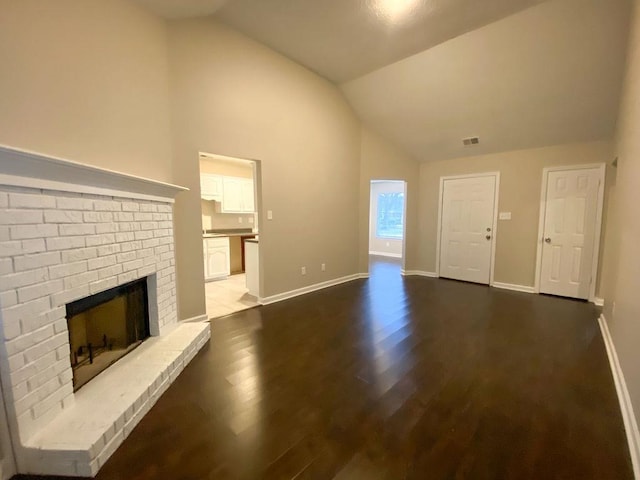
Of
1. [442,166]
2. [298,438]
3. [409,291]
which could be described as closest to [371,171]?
[442,166]

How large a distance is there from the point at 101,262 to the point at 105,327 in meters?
0.66

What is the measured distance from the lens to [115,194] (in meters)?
1.94

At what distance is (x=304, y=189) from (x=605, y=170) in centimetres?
422

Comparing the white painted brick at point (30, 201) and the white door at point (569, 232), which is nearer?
the white painted brick at point (30, 201)

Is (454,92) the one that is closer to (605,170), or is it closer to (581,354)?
(605,170)

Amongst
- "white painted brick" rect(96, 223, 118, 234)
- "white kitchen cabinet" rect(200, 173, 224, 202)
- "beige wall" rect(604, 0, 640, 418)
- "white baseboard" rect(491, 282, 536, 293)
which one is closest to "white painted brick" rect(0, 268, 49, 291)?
"white painted brick" rect(96, 223, 118, 234)

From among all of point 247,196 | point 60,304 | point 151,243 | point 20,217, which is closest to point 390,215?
point 247,196

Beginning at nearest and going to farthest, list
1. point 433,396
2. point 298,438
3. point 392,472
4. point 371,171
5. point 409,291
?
point 392,472
point 298,438
point 433,396
point 409,291
point 371,171

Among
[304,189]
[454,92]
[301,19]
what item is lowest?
[304,189]

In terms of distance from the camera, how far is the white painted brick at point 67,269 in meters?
1.49

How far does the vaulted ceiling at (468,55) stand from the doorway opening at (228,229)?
196cm

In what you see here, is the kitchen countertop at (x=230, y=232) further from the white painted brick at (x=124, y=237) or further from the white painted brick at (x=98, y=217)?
the white painted brick at (x=98, y=217)

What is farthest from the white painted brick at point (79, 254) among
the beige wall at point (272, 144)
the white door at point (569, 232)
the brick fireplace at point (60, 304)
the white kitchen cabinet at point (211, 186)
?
the white door at point (569, 232)

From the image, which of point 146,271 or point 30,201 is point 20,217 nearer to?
point 30,201
